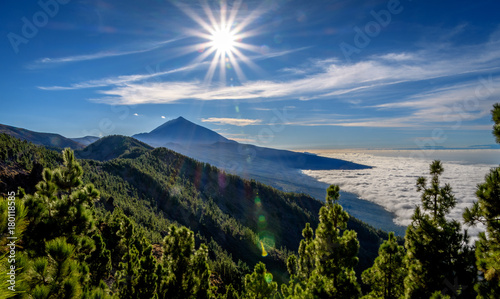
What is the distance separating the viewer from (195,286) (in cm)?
1588

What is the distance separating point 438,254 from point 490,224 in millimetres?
4811

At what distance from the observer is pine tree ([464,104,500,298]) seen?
7.68 m

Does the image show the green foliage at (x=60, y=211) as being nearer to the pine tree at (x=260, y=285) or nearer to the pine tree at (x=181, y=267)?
the pine tree at (x=181, y=267)

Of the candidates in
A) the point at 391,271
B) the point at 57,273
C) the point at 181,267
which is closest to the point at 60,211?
the point at 57,273

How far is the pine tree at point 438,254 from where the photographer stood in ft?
36.6

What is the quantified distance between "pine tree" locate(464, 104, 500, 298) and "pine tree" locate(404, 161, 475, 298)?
11.5 feet

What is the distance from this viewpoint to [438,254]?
11.7 meters

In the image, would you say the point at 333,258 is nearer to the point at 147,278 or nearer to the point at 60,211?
the point at 60,211

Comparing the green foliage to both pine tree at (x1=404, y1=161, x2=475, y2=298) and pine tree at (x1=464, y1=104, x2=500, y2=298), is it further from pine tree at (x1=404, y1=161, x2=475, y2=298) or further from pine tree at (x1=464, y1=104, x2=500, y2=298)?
pine tree at (x1=404, y1=161, x2=475, y2=298)

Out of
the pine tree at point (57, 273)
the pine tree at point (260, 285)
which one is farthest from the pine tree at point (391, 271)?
the pine tree at point (57, 273)

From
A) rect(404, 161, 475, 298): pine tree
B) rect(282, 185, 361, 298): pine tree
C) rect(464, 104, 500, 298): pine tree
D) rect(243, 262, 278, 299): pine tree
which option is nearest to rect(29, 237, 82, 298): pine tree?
rect(282, 185, 361, 298): pine tree

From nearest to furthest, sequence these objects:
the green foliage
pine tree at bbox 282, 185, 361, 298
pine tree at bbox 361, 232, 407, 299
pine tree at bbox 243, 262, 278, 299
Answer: the green foliage → pine tree at bbox 282, 185, 361, 298 → pine tree at bbox 361, 232, 407, 299 → pine tree at bbox 243, 262, 278, 299

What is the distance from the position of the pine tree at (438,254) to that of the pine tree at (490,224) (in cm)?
352

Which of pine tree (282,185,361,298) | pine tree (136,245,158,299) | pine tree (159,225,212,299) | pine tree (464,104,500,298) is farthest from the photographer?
Result: pine tree (136,245,158,299)
